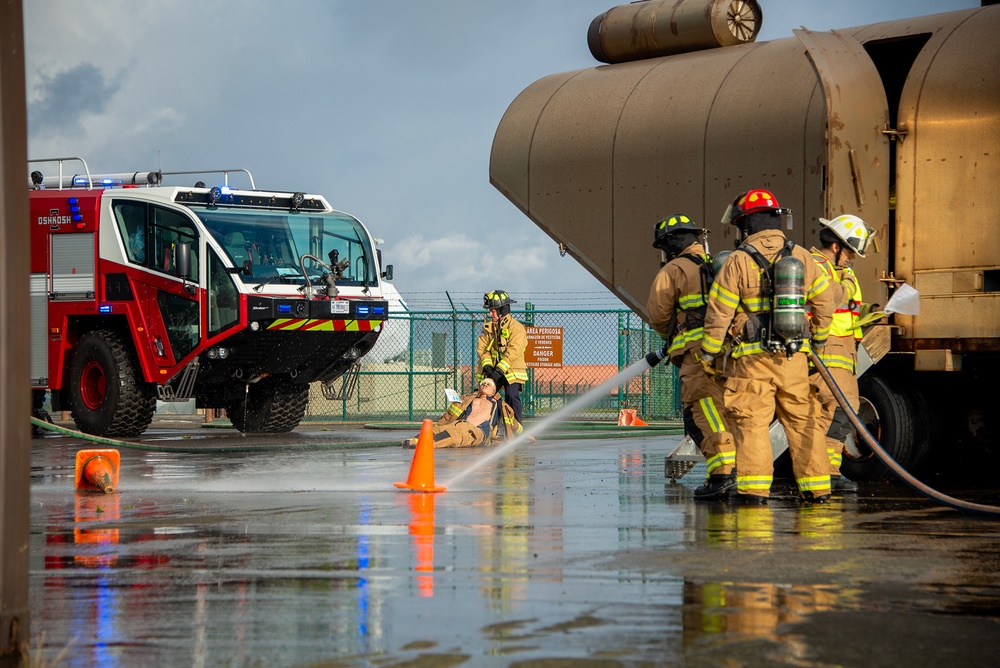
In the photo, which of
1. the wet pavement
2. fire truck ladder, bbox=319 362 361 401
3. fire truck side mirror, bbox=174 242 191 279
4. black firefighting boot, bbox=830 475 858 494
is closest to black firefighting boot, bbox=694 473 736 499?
the wet pavement

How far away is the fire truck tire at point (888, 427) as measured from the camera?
1066 centimetres

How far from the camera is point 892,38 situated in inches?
422

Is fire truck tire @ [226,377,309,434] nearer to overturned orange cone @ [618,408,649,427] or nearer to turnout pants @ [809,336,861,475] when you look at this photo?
overturned orange cone @ [618,408,649,427]

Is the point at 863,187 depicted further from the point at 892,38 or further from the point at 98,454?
the point at 98,454

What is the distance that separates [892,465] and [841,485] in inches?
60.5

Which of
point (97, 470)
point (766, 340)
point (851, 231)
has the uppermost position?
point (851, 231)

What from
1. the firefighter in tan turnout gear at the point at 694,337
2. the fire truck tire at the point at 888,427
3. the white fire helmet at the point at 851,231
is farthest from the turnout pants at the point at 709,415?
the fire truck tire at the point at 888,427

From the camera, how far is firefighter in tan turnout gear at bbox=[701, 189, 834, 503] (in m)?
8.66

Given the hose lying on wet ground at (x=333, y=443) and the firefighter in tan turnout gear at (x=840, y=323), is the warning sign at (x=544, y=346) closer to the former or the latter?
the hose lying on wet ground at (x=333, y=443)

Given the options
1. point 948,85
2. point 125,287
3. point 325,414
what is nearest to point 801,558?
point 948,85

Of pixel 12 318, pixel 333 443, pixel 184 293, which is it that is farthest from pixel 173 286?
pixel 12 318

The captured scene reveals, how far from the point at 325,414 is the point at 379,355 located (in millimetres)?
3115

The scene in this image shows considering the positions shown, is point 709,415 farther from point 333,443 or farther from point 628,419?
point 628,419

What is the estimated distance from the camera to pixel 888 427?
421 inches
